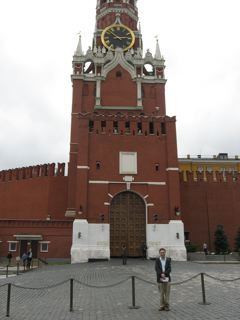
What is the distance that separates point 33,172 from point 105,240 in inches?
505

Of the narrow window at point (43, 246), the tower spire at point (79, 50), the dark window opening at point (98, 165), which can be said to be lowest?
the narrow window at point (43, 246)

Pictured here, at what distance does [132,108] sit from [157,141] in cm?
927

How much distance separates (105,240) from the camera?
1093 inches

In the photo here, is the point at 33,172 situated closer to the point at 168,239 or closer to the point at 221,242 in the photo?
the point at 168,239

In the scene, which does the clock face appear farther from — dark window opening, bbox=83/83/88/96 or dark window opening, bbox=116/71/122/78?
dark window opening, bbox=83/83/88/96

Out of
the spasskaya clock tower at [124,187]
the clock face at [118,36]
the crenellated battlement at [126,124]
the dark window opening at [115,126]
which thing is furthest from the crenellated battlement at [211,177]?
the clock face at [118,36]

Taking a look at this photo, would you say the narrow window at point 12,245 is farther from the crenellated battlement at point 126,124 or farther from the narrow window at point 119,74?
the narrow window at point 119,74

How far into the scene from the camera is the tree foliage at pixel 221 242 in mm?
31125

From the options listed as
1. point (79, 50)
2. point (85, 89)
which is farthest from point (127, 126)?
point (79, 50)

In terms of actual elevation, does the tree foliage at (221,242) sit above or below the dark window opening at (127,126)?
below

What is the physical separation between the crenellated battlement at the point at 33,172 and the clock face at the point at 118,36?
744 inches

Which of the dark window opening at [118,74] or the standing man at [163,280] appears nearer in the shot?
the standing man at [163,280]

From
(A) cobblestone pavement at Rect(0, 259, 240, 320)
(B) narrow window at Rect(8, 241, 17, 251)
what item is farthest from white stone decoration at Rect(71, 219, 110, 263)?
(A) cobblestone pavement at Rect(0, 259, 240, 320)

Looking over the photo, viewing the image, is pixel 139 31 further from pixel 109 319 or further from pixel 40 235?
pixel 109 319
